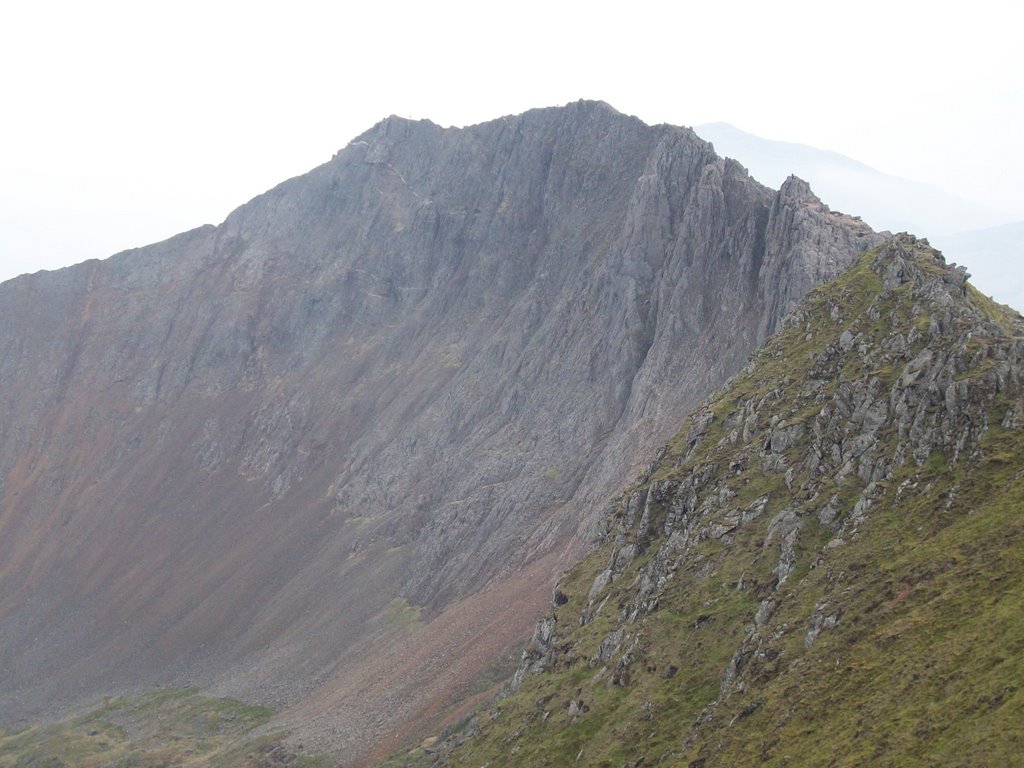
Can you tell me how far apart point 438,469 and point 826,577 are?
116198 millimetres

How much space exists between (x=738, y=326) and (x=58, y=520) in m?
158

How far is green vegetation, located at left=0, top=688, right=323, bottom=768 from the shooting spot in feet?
361

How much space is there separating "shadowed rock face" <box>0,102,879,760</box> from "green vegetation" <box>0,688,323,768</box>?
516cm

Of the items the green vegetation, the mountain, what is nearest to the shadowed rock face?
the green vegetation

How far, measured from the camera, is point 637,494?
246ft

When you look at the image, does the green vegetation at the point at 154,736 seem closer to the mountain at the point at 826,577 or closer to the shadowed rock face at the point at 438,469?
the shadowed rock face at the point at 438,469

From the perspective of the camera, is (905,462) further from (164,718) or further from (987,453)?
(164,718)

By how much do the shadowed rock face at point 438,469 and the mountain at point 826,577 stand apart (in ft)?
124

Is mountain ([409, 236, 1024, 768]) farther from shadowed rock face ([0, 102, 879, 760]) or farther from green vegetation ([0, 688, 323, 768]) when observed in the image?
green vegetation ([0, 688, 323, 768])

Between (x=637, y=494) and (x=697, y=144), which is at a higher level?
(x=697, y=144)

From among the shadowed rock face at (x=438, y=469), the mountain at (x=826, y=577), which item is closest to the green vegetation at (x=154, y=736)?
the shadowed rock face at (x=438, y=469)

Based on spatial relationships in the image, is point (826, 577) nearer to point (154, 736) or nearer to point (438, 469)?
point (154, 736)

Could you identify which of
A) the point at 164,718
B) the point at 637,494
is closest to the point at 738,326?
the point at 637,494

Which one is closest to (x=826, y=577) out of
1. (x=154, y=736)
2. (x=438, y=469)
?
(x=154, y=736)
